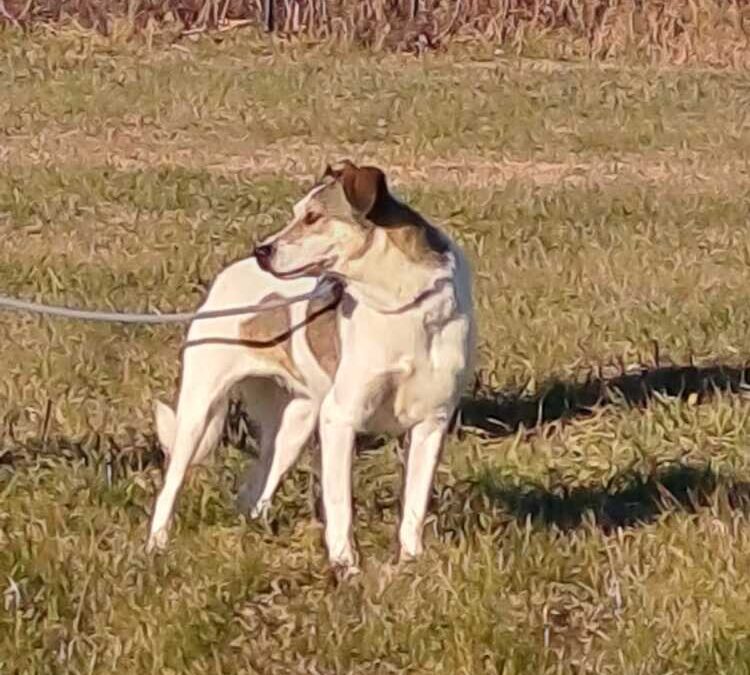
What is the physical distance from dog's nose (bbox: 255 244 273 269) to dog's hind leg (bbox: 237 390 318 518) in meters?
0.65

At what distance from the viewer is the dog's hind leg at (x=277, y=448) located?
232 inches

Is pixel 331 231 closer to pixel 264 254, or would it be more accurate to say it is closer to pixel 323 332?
pixel 264 254

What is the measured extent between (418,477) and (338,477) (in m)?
0.23

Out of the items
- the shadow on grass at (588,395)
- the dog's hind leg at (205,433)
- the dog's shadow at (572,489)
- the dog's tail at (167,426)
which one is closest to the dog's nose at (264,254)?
the dog's hind leg at (205,433)

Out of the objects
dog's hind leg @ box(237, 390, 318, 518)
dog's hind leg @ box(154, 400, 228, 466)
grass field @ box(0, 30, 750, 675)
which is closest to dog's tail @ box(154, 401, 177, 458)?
dog's hind leg @ box(154, 400, 228, 466)

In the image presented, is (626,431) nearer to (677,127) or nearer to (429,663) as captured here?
(429,663)

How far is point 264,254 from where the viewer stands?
208 inches

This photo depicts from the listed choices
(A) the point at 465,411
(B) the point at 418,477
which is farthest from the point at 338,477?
(A) the point at 465,411

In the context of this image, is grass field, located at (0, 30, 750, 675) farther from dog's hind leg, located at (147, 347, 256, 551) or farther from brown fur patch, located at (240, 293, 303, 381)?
brown fur patch, located at (240, 293, 303, 381)

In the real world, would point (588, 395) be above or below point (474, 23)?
above

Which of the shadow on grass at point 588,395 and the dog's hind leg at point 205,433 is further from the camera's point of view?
the shadow on grass at point 588,395

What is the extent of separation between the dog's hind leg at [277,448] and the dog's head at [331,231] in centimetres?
65

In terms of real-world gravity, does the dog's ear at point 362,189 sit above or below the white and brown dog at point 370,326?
A: above

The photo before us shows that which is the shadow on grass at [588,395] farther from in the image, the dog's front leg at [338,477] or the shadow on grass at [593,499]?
the dog's front leg at [338,477]
